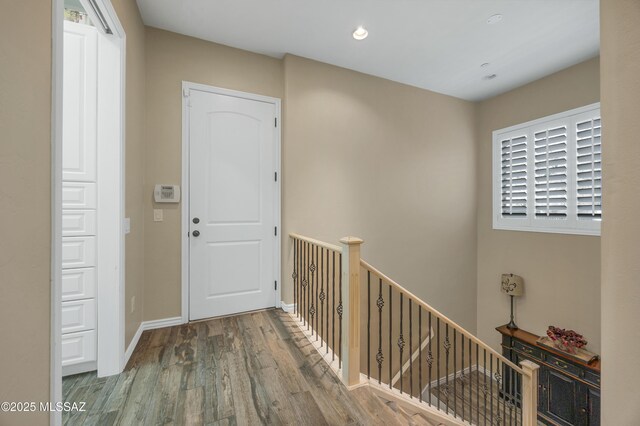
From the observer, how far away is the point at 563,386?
10.6 feet

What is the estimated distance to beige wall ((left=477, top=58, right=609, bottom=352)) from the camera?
329cm

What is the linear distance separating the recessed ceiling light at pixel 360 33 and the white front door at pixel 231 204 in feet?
3.80

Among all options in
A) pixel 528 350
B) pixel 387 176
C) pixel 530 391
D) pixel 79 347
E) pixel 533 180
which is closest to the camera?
pixel 79 347

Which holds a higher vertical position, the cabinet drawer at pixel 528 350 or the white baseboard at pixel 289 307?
the white baseboard at pixel 289 307

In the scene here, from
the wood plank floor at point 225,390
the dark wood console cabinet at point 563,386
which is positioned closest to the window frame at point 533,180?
the dark wood console cabinet at point 563,386

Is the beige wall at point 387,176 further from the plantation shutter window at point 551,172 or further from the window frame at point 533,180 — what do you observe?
the plantation shutter window at point 551,172

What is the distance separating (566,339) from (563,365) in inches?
12.1

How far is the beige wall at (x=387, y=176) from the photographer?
10.3ft

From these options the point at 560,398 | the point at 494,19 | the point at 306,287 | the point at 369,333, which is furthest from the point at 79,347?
the point at 560,398

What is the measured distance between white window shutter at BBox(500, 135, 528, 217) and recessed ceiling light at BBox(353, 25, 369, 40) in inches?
116

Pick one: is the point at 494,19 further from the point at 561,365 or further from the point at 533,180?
the point at 561,365

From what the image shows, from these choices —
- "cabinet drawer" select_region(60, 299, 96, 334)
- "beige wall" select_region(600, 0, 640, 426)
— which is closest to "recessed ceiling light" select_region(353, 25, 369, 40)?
"beige wall" select_region(600, 0, 640, 426)

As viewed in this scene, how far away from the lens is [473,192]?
4.61 meters

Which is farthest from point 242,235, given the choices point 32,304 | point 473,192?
point 473,192
